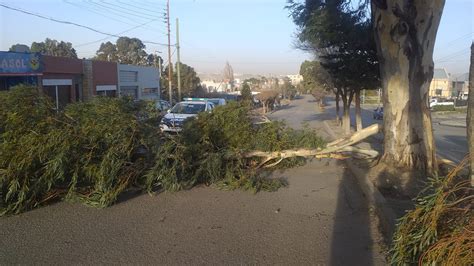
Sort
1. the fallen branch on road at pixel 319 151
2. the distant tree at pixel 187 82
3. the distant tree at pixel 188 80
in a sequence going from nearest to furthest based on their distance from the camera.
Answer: the fallen branch on road at pixel 319 151 < the distant tree at pixel 187 82 < the distant tree at pixel 188 80

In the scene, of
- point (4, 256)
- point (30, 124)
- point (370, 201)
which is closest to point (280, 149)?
point (370, 201)

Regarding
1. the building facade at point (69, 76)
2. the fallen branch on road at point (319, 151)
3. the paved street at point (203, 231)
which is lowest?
the paved street at point (203, 231)

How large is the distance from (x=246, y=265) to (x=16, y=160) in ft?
13.1

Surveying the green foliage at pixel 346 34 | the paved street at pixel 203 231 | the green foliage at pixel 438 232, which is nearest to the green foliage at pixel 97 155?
Result: the paved street at pixel 203 231

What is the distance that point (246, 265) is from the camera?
5.15 metres

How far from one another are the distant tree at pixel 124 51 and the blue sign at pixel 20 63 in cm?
5558

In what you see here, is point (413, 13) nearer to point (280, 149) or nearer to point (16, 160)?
point (280, 149)

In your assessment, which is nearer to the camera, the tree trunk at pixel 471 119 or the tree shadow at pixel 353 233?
the tree trunk at pixel 471 119

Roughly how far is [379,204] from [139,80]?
142 ft

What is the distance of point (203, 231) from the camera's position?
20.9 feet

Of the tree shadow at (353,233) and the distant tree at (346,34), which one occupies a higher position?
the distant tree at (346,34)

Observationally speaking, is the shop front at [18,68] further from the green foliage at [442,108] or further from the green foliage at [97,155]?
the green foliage at [442,108]

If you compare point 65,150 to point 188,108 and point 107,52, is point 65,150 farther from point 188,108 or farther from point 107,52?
point 107,52

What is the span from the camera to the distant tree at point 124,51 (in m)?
82.2
